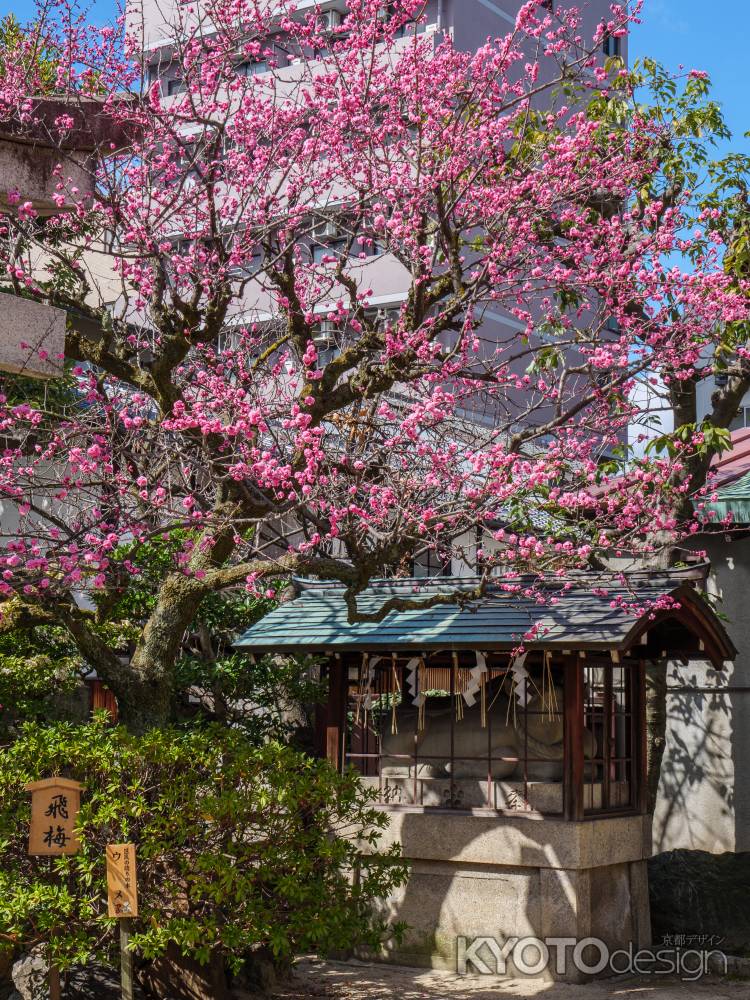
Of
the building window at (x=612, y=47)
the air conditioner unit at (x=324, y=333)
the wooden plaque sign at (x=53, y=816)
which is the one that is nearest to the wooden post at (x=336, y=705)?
the air conditioner unit at (x=324, y=333)

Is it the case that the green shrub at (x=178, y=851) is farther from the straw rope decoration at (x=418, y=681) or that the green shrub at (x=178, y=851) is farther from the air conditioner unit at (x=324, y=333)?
the air conditioner unit at (x=324, y=333)

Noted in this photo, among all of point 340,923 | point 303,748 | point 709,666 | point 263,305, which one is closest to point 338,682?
point 303,748

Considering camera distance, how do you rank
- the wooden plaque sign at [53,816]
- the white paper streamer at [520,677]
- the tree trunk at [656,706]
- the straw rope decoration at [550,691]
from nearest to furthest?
the wooden plaque sign at [53,816], the white paper streamer at [520,677], the straw rope decoration at [550,691], the tree trunk at [656,706]

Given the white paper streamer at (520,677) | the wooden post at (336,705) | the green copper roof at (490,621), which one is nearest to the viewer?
the green copper roof at (490,621)

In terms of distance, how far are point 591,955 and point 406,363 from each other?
5.76 metres

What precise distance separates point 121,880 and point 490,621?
14.8 feet

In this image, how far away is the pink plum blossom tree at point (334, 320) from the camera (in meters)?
9.16

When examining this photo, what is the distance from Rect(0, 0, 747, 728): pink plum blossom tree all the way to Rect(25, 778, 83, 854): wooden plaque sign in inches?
62.0

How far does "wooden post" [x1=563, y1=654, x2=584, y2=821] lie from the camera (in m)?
10.5

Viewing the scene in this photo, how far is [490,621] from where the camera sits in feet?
36.0

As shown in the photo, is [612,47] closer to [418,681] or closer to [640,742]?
[640,742]

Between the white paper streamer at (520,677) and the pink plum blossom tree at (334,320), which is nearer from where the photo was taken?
the pink plum blossom tree at (334,320)

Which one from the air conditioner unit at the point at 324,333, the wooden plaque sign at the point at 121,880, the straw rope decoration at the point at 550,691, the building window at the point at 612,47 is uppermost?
the building window at the point at 612,47

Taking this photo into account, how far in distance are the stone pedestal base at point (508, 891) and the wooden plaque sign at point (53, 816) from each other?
3875 mm
